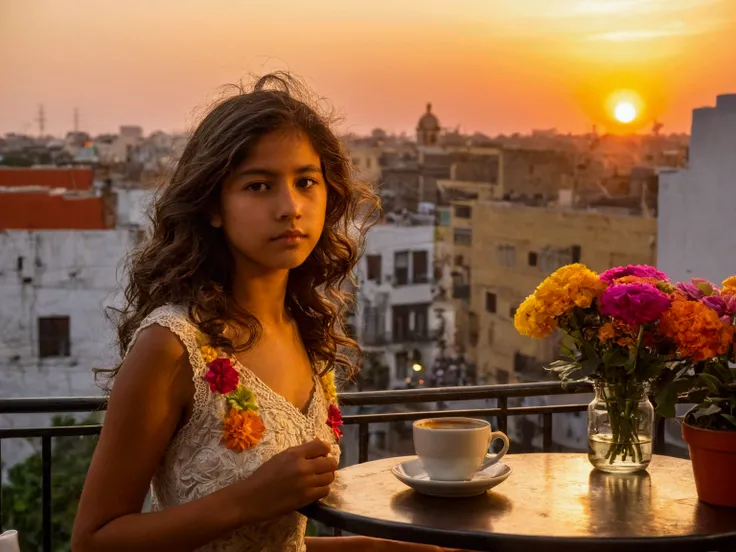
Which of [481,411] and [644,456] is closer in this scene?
[644,456]

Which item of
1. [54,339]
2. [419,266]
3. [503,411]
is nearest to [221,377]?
[503,411]

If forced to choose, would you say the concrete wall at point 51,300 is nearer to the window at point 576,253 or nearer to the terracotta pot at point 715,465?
the window at point 576,253

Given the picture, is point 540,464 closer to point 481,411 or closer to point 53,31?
point 481,411

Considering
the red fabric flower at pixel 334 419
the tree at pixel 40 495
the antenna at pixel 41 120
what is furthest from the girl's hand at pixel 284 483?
the antenna at pixel 41 120

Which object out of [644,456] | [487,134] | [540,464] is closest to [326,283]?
[540,464]

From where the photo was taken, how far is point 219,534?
4.70 ft

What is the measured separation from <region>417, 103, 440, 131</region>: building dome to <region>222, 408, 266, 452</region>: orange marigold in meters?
31.3

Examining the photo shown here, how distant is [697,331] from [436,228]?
28.1 m

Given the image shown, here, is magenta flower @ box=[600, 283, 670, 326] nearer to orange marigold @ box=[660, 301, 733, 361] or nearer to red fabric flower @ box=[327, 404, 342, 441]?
orange marigold @ box=[660, 301, 733, 361]

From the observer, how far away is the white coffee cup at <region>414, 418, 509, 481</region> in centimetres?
153

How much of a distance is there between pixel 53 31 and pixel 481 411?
112ft

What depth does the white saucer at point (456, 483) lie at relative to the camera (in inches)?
59.8

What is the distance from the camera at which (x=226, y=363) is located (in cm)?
154

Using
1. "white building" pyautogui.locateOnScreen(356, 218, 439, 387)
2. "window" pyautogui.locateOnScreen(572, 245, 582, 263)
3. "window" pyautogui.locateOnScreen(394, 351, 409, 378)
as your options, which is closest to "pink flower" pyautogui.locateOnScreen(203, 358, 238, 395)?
"white building" pyautogui.locateOnScreen(356, 218, 439, 387)
